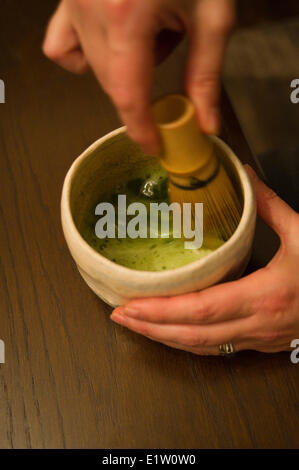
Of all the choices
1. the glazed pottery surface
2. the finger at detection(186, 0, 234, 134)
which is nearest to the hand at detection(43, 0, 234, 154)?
the finger at detection(186, 0, 234, 134)

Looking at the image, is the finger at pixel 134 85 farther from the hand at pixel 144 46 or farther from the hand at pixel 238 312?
the hand at pixel 238 312

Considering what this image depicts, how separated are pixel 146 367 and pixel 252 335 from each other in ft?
0.43

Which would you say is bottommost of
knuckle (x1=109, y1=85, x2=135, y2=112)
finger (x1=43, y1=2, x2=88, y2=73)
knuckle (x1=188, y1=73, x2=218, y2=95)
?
knuckle (x1=109, y1=85, x2=135, y2=112)

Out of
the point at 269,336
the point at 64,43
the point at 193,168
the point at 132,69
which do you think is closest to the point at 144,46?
the point at 132,69

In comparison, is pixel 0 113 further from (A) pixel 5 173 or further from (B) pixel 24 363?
(B) pixel 24 363

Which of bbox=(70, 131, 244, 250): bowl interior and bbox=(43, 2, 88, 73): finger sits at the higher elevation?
bbox=(43, 2, 88, 73): finger

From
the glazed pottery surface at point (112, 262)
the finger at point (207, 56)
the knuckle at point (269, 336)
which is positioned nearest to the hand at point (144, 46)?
the finger at point (207, 56)

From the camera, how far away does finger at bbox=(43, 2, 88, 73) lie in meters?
0.62

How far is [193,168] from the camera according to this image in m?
0.50

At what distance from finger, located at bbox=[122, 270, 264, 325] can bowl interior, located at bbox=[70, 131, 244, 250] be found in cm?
11

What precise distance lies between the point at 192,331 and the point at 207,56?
282 mm

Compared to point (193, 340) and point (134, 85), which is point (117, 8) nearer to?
point (134, 85)

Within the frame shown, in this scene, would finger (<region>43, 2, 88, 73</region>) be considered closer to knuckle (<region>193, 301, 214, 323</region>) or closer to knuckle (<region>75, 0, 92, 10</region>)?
knuckle (<region>75, 0, 92, 10</region>)

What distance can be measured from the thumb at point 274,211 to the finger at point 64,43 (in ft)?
0.89
